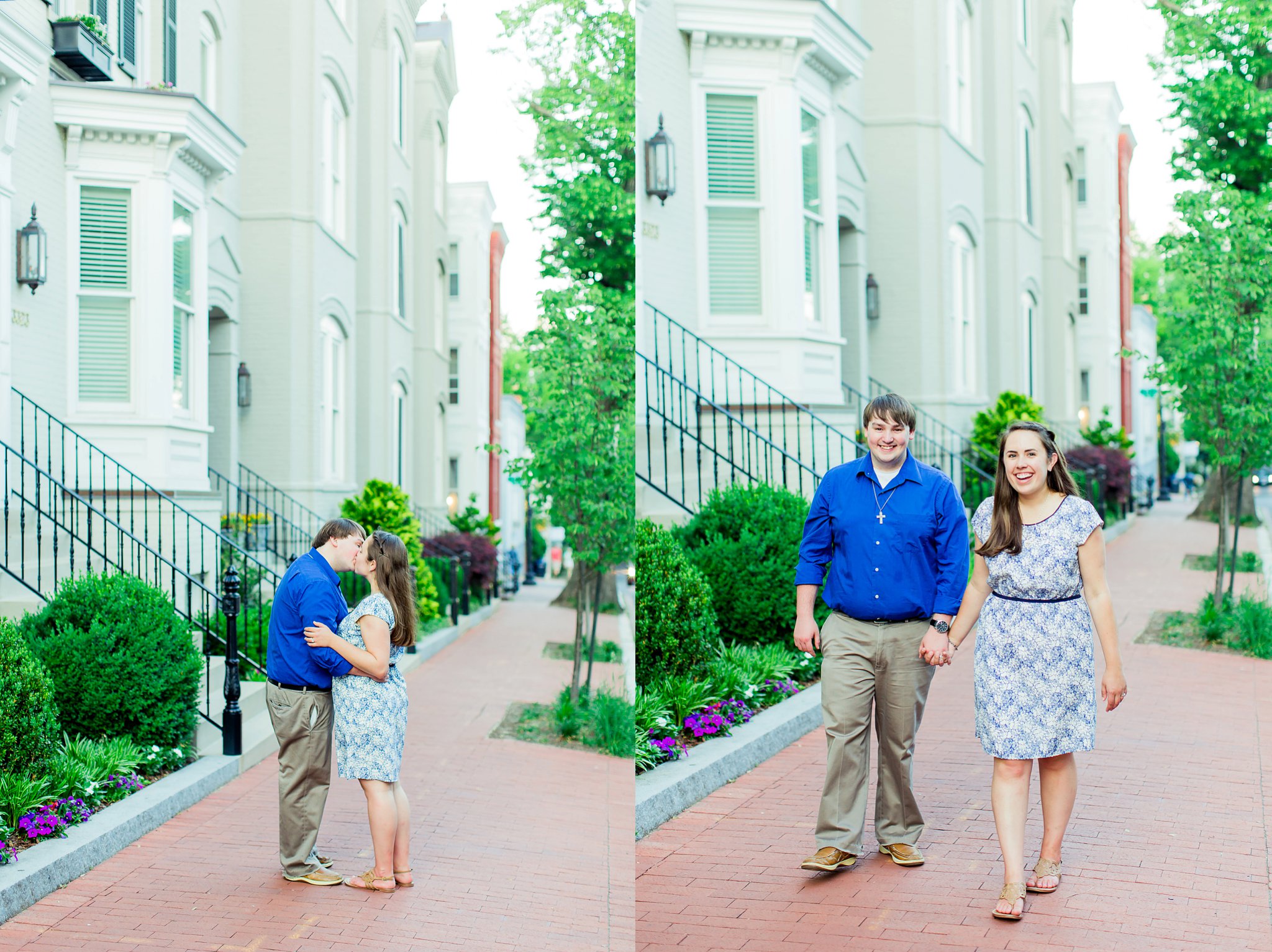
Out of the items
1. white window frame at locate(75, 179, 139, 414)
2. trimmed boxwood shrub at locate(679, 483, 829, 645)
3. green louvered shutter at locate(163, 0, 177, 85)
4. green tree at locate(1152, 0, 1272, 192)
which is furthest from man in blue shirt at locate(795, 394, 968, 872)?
green louvered shutter at locate(163, 0, 177, 85)

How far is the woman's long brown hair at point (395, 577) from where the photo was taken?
3.69m

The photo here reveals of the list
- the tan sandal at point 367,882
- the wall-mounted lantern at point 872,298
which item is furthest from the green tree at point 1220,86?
the tan sandal at point 367,882

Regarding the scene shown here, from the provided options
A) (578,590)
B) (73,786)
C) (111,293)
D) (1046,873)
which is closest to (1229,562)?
(1046,873)

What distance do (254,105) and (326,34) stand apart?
43 cm

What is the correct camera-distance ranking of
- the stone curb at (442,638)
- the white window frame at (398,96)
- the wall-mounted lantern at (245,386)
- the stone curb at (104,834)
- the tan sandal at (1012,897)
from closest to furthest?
the tan sandal at (1012,897)
the stone curb at (104,834)
the wall-mounted lantern at (245,386)
the stone curb at (442,638)
the white window frame at (398,96)

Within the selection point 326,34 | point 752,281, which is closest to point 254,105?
point 326,34

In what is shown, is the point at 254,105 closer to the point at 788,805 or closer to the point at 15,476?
the point at 15,476

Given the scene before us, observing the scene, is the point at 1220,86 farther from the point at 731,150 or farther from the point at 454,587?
the point at 454,587

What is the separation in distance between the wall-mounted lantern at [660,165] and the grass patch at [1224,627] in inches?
88.5

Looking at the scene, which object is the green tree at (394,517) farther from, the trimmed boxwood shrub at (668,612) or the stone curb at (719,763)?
the stone curb at (719,763)

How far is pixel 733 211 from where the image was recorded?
148 inches

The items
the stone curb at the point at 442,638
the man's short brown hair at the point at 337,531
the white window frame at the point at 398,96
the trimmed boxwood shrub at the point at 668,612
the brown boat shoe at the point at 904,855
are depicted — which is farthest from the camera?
the white window frame at the point at 398,96

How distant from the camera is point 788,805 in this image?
11.7 feet

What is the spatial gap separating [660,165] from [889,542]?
145cm
